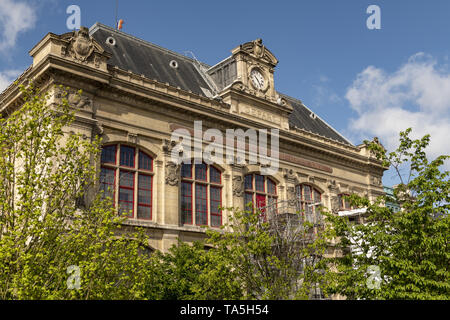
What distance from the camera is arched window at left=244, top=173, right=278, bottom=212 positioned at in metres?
35.7

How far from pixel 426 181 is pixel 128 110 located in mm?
17584

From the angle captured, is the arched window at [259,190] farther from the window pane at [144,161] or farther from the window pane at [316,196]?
the window pane at [144,161]

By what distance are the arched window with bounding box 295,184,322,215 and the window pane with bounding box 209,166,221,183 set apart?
7.86 metres

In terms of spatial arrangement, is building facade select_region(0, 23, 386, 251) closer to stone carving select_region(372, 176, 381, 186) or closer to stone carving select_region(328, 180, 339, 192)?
stone carving select_region(328, 180, 339, 192)

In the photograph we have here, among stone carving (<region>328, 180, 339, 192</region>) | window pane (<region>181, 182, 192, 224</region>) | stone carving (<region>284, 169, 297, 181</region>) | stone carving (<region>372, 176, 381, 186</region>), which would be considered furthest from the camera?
stone carving (<region>372, 176, 381, 186</region>)

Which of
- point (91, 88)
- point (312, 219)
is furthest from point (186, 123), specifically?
point (312, 219)

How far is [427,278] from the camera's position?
19.1m

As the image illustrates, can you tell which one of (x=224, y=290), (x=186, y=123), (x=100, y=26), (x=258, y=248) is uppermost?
(x=100, y=26)

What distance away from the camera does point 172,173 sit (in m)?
30.6

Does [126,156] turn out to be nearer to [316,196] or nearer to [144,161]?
[144,161]

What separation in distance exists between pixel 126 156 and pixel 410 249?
17098 millimetres

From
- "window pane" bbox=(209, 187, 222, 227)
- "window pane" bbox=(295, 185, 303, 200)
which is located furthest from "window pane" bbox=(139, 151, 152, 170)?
"window pane" bbox=(295, 185, 303, 200)

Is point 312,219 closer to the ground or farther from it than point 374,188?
closer to the ground

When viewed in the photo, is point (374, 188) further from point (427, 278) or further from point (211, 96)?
point (427, 278)
